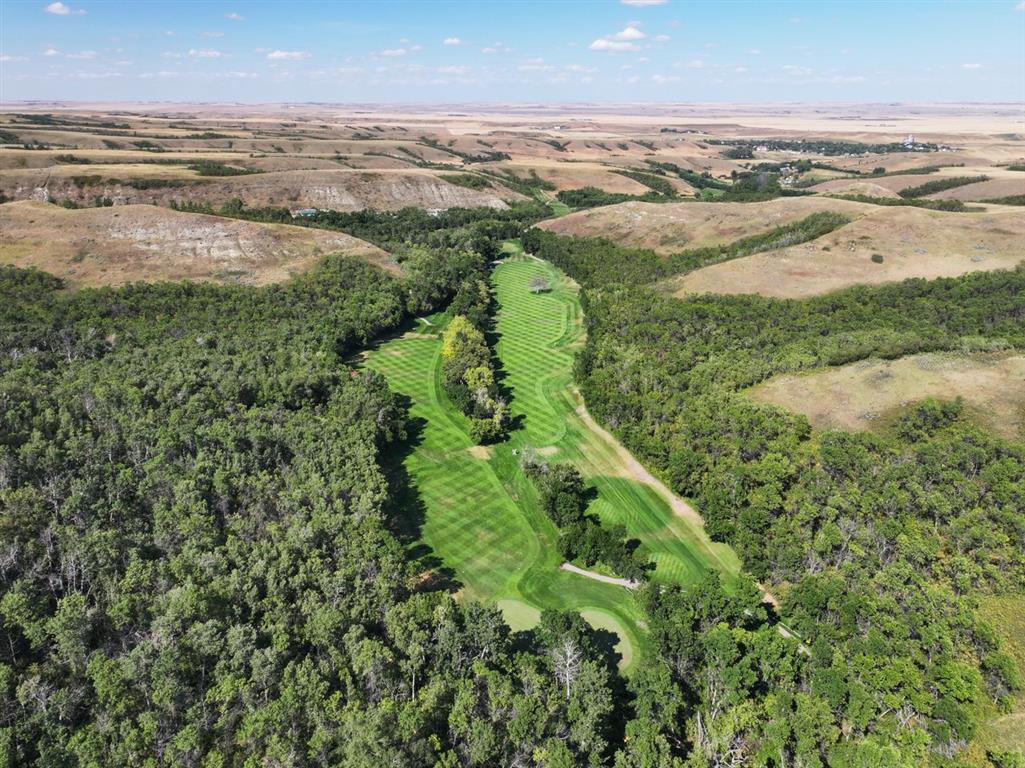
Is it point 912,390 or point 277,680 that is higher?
point 912,390

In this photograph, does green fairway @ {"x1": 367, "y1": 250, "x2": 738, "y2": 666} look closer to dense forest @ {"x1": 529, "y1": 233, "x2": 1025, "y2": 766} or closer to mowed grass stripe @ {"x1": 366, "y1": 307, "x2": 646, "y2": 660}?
mowed grass stripe @ {"x1": 366, "y1": 307, "x2": 646, "y2": 660}

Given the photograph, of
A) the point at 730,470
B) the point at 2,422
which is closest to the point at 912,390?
the point at 730,470

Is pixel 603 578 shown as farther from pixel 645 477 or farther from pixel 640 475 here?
pixel 640 475

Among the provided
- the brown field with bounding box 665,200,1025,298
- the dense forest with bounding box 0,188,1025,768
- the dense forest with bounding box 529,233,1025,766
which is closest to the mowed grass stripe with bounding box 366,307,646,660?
the dense forest with bounding box 0,188,1025,768

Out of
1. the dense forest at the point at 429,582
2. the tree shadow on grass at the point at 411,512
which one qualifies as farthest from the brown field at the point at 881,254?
the tree shadow on grass at the point at 411,512

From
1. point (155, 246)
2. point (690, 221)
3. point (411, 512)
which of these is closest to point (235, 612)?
point (411, 512)

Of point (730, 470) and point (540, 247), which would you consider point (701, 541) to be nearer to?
point (730, 470)

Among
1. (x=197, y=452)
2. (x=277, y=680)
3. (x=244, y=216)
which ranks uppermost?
(x=244, y=216)
